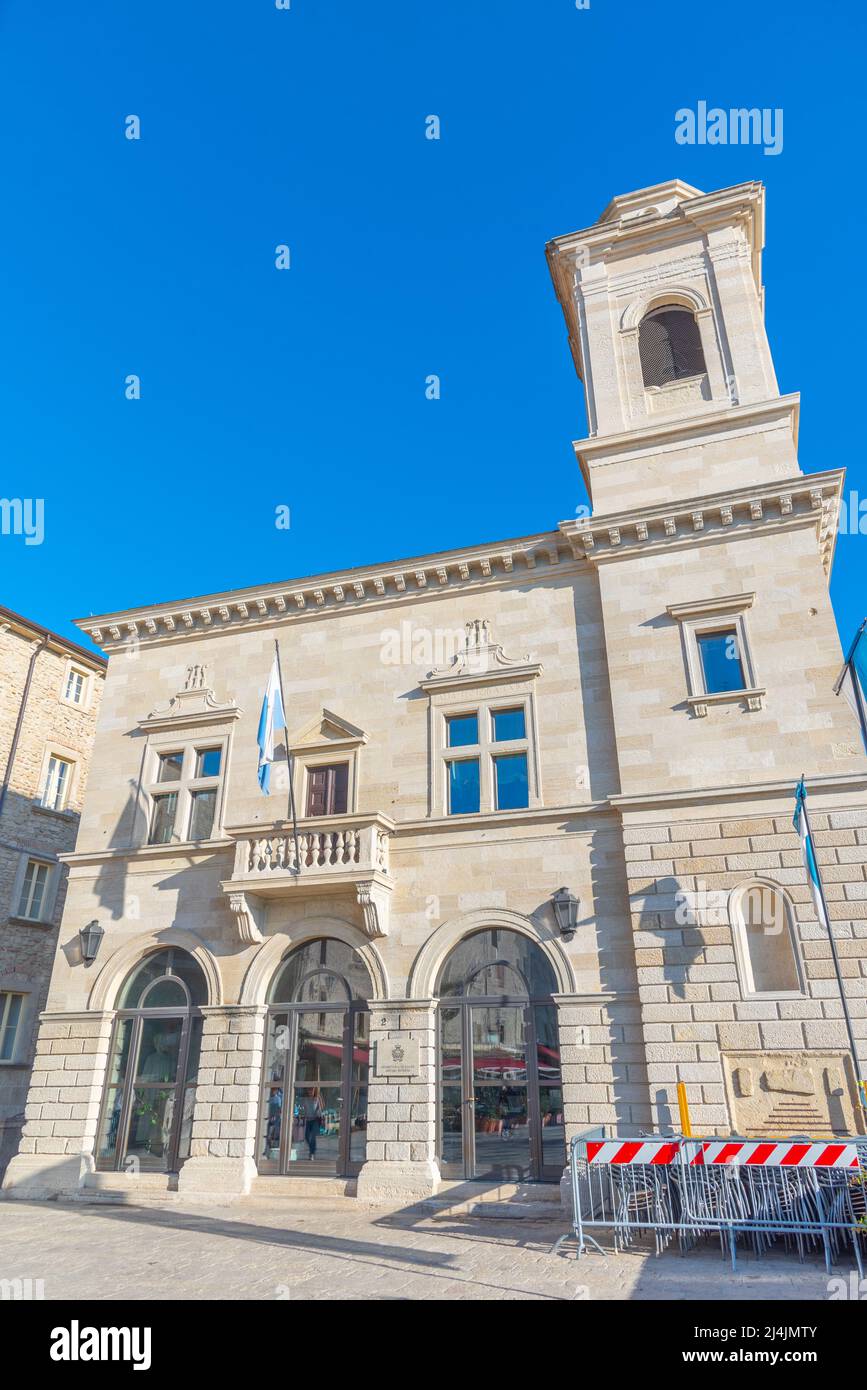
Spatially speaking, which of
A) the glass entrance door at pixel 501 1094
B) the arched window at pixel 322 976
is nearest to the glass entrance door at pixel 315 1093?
the arched window at pixel 322 976

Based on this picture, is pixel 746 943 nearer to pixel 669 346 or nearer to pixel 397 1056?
pixel 397 1056

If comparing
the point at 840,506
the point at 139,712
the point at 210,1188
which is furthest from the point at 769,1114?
the point at 139,712

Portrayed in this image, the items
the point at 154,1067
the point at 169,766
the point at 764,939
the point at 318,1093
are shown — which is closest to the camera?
the point at 764,939

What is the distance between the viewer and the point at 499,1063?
1495 centimetres

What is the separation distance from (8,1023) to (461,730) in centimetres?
1517

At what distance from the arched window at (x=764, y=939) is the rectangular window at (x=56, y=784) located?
20.0m

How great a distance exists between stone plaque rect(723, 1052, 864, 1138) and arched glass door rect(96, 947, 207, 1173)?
9834 mm

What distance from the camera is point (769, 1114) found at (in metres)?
12.7

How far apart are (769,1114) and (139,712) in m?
15.0

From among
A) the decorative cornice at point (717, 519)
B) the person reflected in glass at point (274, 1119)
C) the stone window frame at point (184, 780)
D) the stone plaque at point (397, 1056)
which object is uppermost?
the decorative cornice at point (717, 519)

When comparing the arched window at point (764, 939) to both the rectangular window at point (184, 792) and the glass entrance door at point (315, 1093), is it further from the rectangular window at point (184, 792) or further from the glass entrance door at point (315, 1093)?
the rectangular window at point (184, 792)

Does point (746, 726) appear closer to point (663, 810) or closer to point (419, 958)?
point (663, 810)

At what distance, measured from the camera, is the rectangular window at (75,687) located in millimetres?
27312

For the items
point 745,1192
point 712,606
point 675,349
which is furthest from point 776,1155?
point 675,349
